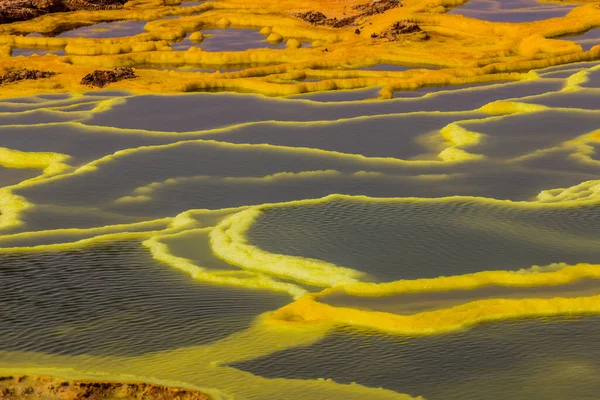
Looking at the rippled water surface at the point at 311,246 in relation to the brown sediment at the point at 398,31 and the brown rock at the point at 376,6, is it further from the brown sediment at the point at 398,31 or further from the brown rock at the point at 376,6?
the brown rock at the point at 376,6

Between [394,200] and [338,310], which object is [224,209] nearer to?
[394,200]

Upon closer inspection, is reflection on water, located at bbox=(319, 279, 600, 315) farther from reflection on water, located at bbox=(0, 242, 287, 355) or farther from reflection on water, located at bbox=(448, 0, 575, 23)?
reflection on water, located at bbox=(448, 0, 575, 23)

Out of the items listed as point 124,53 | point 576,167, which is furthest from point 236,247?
point 124,53

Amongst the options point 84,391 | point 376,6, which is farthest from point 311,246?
point 376,6

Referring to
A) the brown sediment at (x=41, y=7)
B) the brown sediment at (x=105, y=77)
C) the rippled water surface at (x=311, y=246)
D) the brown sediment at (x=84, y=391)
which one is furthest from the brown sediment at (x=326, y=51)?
the brown sediment at (x=84, y=391)

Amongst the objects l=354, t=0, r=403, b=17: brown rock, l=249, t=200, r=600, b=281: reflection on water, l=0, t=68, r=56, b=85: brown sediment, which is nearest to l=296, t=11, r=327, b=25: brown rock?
l=354, t=0, r=403, b=17: brown rock

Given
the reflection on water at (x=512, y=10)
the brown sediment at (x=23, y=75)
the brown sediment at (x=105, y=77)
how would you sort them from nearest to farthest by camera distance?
the brown sediment at (x=105, y=77) < the brown sediment at (x=23, y=75) < the reflection on water at (x=512, y=10)
